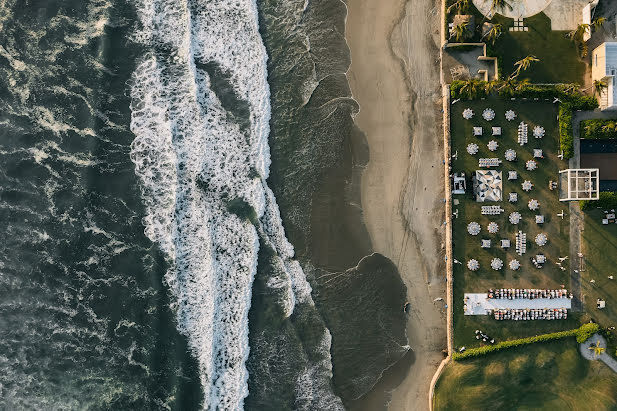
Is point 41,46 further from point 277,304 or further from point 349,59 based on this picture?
point 277,304

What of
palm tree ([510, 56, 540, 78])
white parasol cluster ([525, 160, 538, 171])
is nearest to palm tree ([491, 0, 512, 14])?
palm tree ([510, 56, 540, 78])

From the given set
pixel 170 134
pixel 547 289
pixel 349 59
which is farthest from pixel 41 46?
pixel 547 289

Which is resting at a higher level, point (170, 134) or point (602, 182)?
point (170, 134)

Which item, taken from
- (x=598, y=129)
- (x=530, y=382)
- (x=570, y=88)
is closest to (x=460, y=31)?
(x=570, y=88)

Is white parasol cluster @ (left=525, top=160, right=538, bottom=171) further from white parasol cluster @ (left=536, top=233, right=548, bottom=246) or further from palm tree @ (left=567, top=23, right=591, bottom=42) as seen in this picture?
palm tree @ (left=567, top=23, right=591, bottom=42)

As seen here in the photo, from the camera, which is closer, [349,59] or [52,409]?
[52,409]

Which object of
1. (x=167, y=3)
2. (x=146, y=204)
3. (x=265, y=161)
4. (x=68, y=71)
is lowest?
(x=146, y=204)

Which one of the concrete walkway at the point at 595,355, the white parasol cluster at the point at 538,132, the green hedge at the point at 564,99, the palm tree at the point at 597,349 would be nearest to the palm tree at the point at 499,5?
the green hedge at the point at 564,99
